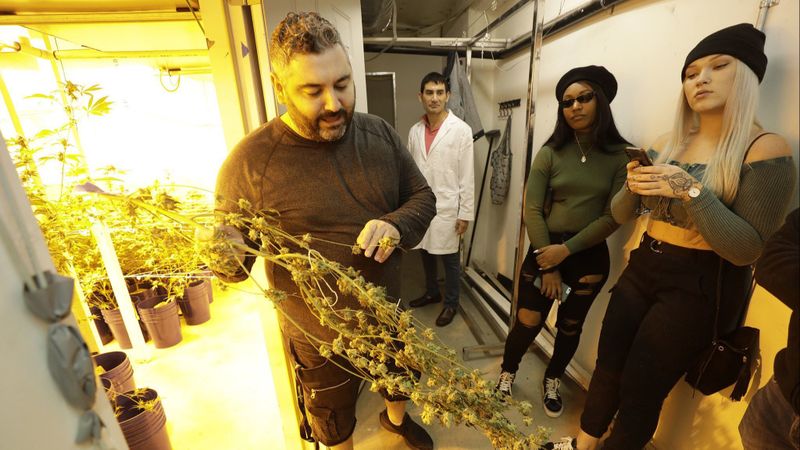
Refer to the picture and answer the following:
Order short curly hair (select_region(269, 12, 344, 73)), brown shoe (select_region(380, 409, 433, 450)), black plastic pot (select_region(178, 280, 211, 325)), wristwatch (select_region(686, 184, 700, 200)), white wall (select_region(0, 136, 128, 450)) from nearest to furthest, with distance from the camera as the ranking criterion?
1. white wall (select_region(0, 136, 128, 450))
2. wristwatch (select_region(686, 184, 700, 200))
3. short curly hair (select_region(269, 12, 344, 73))
4. brown shoe (select_region(380, 409, 433, 450))
5. black plastic pot (select_region(178, 280, 211, 325))

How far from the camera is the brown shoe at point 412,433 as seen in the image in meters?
1.49

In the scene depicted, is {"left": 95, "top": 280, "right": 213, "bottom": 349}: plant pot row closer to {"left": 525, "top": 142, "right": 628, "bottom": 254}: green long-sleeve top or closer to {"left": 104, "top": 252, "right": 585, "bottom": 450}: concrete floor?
{"left": 104, "top": 252, "right": 585, "bottom": 450}: concrete floor

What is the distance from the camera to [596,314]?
148 cm

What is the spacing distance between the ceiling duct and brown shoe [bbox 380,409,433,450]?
7.05 feet

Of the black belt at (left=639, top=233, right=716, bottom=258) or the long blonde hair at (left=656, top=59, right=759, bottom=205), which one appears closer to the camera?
the long blonde hair at (left=656, top=59, right=759, bottom=205)

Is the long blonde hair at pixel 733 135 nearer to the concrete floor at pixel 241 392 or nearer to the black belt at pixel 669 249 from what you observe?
the black belt at pixel 669 249

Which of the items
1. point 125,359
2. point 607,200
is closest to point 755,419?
point 607,200

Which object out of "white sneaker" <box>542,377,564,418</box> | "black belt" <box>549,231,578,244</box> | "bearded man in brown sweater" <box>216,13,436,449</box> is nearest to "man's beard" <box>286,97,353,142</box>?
"bearded man in brown sweater" <box>216,13,436,449</box>

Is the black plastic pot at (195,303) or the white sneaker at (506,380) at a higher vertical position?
the black plastic pot at (195,303)

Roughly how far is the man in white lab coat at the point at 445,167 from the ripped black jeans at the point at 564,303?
32.8 inches

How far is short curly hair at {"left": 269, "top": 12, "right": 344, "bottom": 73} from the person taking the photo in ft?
2.49

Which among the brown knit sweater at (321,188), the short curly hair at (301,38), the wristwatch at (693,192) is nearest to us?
the wristwatch at (693,192)

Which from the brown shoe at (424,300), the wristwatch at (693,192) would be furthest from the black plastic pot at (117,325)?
the wristwatch at (693,192)

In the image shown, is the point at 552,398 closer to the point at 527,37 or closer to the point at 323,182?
the point at 323,182
